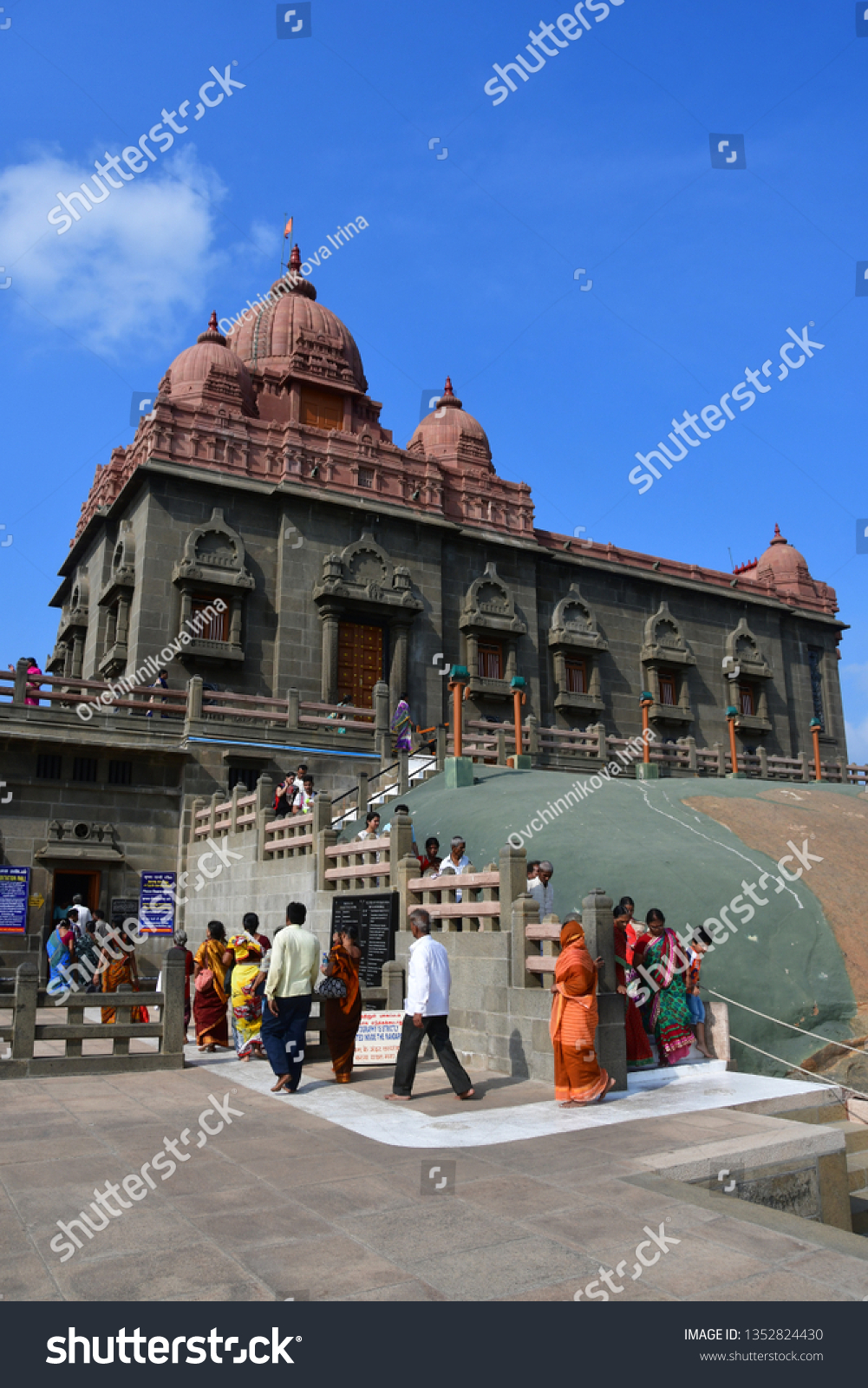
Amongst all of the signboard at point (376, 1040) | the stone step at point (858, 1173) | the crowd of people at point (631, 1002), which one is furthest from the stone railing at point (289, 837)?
the stone step at point (858, 1173)

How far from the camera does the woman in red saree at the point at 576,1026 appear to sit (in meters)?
8.47

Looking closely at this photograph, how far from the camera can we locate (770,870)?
48.8ft

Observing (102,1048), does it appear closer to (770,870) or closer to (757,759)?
(770,870)

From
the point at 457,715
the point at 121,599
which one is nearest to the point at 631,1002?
the point at 457,715

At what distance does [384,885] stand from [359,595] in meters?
15.3

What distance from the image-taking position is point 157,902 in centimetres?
2053

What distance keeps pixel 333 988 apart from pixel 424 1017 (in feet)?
4.59

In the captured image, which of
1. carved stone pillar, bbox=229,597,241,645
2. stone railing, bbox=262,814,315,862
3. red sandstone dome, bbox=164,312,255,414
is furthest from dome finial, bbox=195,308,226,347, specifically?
stone railing, bbox=262,814,315,862

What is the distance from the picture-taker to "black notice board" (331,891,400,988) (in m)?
12.2

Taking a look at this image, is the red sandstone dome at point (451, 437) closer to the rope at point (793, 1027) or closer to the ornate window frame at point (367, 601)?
the ornate window frame at point (367, 601)

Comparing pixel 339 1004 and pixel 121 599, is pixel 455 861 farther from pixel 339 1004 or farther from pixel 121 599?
pixel 121 599

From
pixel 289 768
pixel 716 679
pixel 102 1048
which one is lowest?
pixel 102 1048

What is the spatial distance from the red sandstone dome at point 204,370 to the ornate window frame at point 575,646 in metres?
12.1
